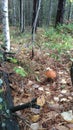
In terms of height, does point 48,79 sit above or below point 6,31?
below

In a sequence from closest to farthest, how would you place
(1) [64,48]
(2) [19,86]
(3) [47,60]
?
(2) [19,86], (3) [47,60], (1) [64,48]

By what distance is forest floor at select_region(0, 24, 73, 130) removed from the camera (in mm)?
2420

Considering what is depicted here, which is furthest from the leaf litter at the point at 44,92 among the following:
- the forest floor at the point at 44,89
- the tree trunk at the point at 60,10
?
the tree trunk at the point at 60,10

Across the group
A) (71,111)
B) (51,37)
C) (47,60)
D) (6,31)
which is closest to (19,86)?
(71,111)

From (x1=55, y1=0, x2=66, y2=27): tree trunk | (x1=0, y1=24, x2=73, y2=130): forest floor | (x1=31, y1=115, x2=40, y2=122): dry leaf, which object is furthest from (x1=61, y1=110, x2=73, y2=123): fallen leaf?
(x1=55, y1=0, x2=66, y2=27): tree trunk

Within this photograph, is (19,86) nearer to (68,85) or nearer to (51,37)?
(68,85)

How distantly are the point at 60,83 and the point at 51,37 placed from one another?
3883mm

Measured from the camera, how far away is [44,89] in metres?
3.29

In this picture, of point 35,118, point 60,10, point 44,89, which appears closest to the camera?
Result: point 35,118

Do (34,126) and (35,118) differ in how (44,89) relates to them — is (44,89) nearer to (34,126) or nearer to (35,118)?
(35,118)

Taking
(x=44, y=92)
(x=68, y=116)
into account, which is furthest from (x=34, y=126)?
(x=44, y=92)

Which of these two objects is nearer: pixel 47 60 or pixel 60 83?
pixel 60 83

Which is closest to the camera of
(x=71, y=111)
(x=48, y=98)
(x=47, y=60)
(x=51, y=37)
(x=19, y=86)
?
(x=71, y=111)

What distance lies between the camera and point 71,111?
8.64 ft
